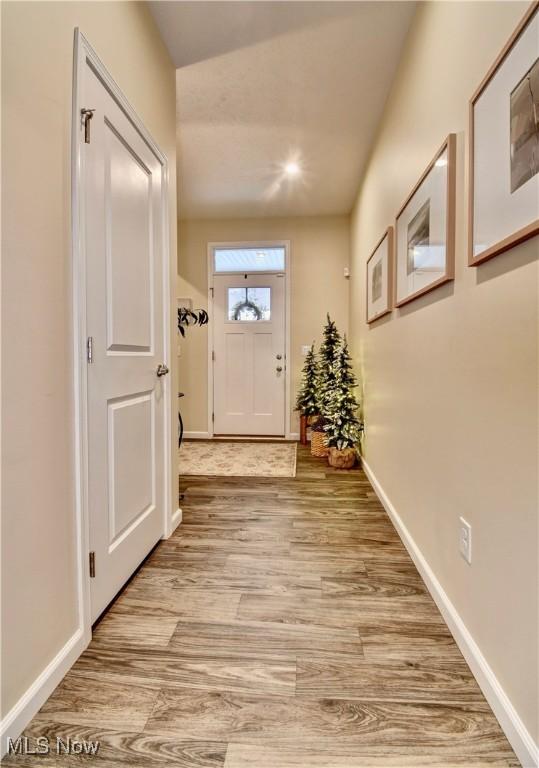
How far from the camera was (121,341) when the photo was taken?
1562mm

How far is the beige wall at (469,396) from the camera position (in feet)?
3.08

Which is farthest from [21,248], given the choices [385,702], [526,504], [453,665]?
[453,665]

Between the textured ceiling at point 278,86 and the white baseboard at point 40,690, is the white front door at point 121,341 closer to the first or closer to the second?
the white baseboard at point 40,690

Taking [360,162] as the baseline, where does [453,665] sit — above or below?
below

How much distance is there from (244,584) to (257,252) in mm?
3790

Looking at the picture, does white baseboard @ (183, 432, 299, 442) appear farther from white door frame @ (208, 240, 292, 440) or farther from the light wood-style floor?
the light wood-style floor

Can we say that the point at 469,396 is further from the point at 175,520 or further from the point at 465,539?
the point at 175,520

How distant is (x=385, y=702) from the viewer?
1093 millimetres

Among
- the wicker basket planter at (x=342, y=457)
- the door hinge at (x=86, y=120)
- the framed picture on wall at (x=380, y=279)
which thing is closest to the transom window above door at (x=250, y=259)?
the framed picture on wall at (x=380, y=279)

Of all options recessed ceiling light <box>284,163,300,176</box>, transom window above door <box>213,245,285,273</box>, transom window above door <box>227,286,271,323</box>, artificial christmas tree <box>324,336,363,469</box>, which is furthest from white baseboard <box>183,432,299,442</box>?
recessed ceiling light <box>284,163,300,176</box>

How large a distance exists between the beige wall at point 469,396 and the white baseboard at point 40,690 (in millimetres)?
1227

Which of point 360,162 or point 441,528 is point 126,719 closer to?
point 441,528

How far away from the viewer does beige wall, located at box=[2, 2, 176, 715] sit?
3.14 ft

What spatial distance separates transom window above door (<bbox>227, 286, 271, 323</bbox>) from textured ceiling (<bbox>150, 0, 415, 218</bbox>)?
116 cm
